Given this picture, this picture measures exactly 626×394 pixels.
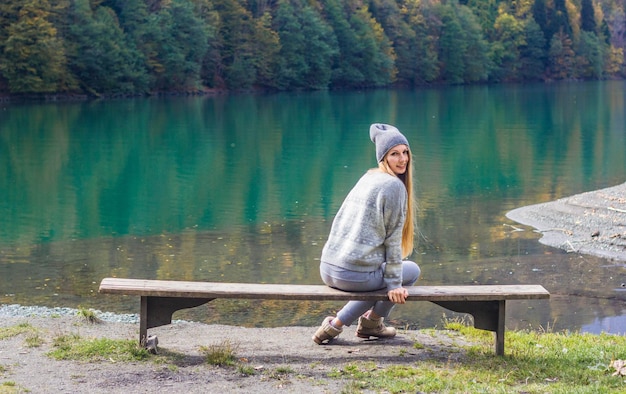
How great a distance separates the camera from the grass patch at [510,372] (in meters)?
6.50

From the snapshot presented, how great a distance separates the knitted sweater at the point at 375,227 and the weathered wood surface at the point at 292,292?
8.2 inches

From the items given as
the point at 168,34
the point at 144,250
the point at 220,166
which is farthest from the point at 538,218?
the point at 168,34

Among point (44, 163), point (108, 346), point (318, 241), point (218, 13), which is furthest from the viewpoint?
point (218, 13)

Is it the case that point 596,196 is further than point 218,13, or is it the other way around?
point 218,13

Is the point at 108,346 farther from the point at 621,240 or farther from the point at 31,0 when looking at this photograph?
the point at 31,0

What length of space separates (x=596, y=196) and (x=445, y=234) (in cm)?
394

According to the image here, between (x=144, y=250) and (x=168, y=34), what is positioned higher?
(x=168, y=34)

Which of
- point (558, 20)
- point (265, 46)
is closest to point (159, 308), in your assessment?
point (265, 46)

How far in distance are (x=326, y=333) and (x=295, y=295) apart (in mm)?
761

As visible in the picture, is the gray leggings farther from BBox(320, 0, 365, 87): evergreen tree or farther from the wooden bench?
BBox(320, 0, 365, 87): evergreen tree

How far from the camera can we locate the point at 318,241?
54.7 ft

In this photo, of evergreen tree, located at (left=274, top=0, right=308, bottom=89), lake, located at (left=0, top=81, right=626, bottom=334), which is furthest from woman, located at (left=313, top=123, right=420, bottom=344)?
evergreen tree, located at (left=274, top=0, right=308, bottom=89)

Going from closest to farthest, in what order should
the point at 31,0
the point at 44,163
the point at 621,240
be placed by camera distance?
the point at 621,240
the point at 44,163
the point at 31,0

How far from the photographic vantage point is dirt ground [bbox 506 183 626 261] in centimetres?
1566
